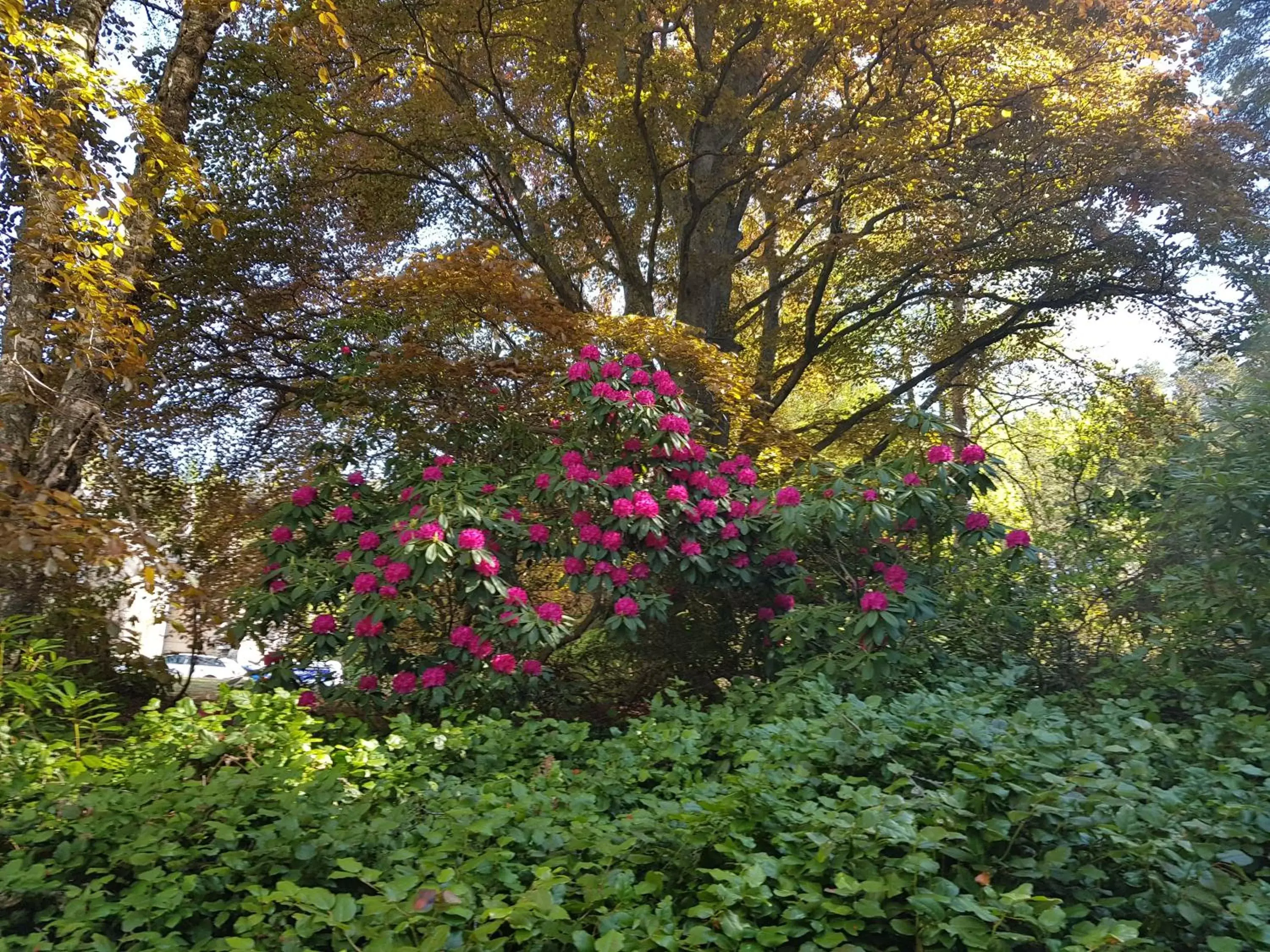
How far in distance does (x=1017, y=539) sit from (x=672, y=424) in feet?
5.85

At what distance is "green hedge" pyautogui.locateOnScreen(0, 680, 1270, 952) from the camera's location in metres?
1.62

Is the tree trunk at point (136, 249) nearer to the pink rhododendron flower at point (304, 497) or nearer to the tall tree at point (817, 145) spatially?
the pink rhododendron flower at point (304, 497)

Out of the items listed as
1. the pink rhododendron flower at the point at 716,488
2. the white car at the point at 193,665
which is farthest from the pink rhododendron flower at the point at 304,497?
the pink rhododendron flower at the point at 716,488

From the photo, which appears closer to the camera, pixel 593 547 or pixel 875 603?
pixel 875 603

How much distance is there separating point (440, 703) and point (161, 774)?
1531 mm


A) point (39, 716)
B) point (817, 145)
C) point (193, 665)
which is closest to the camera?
point (39, 716)

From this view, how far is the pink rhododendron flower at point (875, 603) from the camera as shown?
362 centimetres

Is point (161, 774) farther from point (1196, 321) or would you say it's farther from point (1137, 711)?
point (1196, 321)

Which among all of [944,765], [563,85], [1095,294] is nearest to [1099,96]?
[1095,294]

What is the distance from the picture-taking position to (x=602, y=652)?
17.0 feet

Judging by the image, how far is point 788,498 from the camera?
4.03m

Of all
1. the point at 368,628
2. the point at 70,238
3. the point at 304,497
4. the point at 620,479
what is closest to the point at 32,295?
the point at 70,238

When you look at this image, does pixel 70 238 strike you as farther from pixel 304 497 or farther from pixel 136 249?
pixel 304 497

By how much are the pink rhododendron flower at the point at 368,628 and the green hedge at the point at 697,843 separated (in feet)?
3.32
